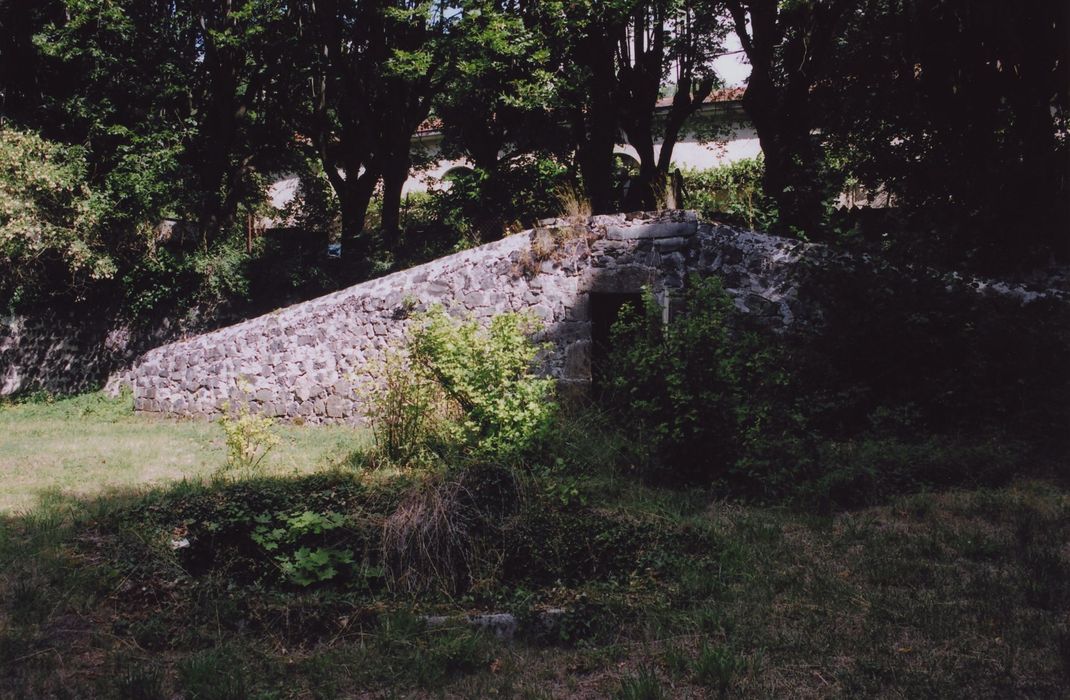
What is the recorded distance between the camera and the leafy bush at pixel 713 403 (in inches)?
273

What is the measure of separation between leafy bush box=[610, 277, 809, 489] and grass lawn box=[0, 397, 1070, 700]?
62 centimetres

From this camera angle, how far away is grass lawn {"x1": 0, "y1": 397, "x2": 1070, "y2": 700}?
3779 mm

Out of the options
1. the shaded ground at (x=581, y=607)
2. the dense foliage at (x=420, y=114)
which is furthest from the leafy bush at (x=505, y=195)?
the shaded ground at (x=581, y=607)

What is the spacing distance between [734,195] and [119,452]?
1103cm

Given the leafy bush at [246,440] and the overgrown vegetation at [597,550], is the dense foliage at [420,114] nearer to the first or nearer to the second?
the overgrown vegetation at [597,550]

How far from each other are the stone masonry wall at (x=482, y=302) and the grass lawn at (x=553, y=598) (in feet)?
13.0

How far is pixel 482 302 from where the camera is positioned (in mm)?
11148

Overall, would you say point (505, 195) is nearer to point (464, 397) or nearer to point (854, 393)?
point (464, 397)

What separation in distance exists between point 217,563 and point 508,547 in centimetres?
188

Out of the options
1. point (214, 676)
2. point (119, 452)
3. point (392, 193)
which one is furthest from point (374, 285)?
point (214, 676)

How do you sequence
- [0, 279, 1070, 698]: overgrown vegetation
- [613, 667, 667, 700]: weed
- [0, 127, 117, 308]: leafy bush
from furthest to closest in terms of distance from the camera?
[0, 127, 117, 308]: leafy bush, [0, 279, 1070, 698]: overgrown vegetation, [613, 667, 667, 700]: weed

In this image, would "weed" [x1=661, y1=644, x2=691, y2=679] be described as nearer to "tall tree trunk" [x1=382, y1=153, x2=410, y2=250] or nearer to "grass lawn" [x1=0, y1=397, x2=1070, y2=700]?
"grass lawn" [x1=0, y1=397, x2=1070, y2=700]

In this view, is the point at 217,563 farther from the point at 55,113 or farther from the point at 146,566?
the point at 55,113

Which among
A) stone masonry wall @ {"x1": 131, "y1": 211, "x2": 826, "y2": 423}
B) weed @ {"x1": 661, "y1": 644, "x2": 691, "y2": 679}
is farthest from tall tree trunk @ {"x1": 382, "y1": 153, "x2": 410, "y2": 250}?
weed @ {"x1": 661, "y1": 644, "x2": 691, "y2": 679}
